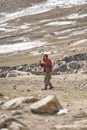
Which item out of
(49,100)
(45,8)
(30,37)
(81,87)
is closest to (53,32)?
(30,37)

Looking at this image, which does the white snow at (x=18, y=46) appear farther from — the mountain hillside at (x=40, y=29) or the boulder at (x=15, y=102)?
the boulder at (x=15, y=102)

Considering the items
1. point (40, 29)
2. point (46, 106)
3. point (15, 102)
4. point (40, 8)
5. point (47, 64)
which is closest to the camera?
point (46, 106)

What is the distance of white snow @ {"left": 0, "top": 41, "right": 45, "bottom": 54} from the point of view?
9488 centimetres

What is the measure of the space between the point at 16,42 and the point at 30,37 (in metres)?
5.76

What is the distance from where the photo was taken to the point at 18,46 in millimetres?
98438

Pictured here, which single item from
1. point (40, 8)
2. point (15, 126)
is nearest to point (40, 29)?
point (40, 8)

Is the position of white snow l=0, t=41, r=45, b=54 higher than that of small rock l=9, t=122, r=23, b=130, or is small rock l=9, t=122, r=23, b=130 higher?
small rock l=9, t=122, r=23, b=130

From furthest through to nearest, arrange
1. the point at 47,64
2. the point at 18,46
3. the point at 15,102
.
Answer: the point at 18,46, the point at 47,64, the point at 15,102

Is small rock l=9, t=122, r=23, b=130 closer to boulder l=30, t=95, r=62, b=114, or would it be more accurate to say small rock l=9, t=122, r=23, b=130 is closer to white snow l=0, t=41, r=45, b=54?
boulder l=30, t=95, r=62, b=114

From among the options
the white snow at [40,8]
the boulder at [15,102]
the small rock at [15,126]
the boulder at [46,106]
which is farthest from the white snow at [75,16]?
the small rock at [15,126]

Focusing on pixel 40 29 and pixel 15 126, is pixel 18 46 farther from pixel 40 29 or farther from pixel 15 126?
pixel 15 126

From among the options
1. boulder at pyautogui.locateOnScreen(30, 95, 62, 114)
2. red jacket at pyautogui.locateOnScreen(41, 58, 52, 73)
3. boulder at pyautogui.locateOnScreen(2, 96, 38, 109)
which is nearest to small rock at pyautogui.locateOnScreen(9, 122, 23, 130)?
Answer: boulder at pyautogui.locateOnScreen(30, 95, 62, 114)

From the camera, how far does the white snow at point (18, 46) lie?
9488 centimetres

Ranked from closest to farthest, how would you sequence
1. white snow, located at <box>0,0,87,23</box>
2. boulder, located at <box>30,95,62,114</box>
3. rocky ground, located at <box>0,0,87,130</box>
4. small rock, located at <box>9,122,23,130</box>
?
small rock, located at <box>9,122,23,130</box> → rocky ground, located at <box>0,0,87,130</box> → boulder, located at <box>30,95,62,114</box> → white snow, located at <box>0,0,87,23</box>
